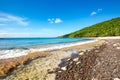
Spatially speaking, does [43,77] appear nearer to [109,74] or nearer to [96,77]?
[96,77]

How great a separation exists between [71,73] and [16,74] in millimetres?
3575

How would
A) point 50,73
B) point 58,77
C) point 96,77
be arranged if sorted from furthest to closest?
1. point 50,73
2. point 58,77
3. point 96,77

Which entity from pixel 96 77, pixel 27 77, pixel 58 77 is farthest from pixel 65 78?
pixel 27 77

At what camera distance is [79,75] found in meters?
8.31

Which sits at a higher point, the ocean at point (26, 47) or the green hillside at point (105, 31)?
the green hillside at point (105, 31)

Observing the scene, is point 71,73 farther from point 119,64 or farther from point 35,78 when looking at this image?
point 119,64

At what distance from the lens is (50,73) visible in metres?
9.16

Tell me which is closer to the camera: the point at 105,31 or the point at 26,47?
the point at 26,47

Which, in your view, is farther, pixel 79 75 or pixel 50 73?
pixel 50 73

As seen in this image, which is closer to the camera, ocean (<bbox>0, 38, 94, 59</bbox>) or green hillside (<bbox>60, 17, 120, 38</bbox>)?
ocean (<bbox>0, 38, 94, 59</bbox>)

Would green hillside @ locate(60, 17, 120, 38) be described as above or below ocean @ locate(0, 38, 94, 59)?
above

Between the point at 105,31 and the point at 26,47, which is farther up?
the point at 105,31

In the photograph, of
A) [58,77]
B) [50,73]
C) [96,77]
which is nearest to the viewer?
[96,77]

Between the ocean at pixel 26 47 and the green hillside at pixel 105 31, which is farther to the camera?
the green hillside at pixel 105 31
